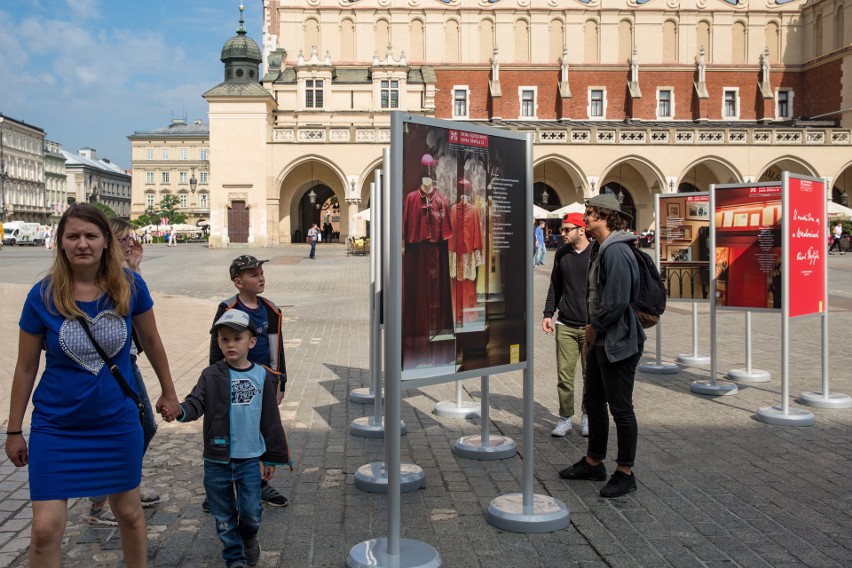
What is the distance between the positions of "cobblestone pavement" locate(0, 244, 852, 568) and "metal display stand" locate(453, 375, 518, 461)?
88 mm

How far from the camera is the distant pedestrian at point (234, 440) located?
3.74m

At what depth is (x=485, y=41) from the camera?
51969mm

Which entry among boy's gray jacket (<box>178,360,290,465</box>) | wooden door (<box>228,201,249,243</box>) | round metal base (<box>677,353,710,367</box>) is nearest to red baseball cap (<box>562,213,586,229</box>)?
boy's gray jacket (<box>178,360,290,465</box>)

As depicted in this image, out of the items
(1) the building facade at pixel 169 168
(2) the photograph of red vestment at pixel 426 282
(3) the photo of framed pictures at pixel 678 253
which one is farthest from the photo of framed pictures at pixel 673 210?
(1) the building facade at pixel 169 168

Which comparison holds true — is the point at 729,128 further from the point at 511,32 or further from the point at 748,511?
the point at 748,511

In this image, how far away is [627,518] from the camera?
15.0 feet

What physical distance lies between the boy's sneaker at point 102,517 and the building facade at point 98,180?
373ft

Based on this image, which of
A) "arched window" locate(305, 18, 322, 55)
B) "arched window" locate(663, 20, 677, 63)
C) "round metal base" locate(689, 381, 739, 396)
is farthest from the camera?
"arched window" locate(663, 20, 677, 63)

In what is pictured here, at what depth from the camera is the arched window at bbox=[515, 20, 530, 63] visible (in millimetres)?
52125

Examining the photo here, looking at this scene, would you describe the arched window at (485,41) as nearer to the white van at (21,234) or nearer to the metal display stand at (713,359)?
the white van at (21,234)

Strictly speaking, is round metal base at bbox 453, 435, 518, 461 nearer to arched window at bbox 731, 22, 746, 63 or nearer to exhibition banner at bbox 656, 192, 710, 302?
exhibition banner at bbox 656, 192, 710, 302

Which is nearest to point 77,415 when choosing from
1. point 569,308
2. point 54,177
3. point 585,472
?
point 585,472

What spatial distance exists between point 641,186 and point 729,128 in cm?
558

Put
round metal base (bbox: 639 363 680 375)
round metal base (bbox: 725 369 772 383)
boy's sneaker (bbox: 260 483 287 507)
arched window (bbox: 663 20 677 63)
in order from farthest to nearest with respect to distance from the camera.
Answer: arched window (bbox: 663 20 677 63)
round metal base (bbox: 639 363 680 375)
round metal base (bbox: 725 369 772 383)
boy's sneaker (bbox: 260 483 287 507)
